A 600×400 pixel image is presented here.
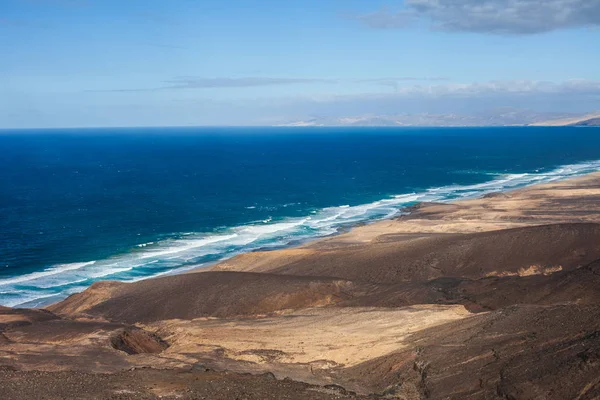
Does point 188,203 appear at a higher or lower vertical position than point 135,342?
higher

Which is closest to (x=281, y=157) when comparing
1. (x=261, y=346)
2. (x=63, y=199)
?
(x=63, y=199)

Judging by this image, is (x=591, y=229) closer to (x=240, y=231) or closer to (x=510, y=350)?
(x=510, y=350)

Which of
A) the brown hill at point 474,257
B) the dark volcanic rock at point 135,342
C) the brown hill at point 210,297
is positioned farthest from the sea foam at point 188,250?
the dark volcanic rock at point 135,342

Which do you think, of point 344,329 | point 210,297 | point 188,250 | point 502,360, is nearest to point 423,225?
point 188,250

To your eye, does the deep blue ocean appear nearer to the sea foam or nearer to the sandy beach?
the sea foam

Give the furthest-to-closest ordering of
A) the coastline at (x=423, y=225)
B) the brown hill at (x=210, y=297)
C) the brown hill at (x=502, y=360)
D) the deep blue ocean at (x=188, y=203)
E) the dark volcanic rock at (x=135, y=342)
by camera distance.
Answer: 1. the deep blue ocean at (x=188, y=203)
2. the coastline at (x=423, y=225)
3. the brown hill at (x=210, y=297)
4. the dark volcanic rock at (x=135, y=342)
5. the brown hill at (x=502, y=360)

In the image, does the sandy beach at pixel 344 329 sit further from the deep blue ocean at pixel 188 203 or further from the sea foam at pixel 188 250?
the deep blue ocean at pixel 188 203

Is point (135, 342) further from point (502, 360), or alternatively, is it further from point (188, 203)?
point (188, 203)
